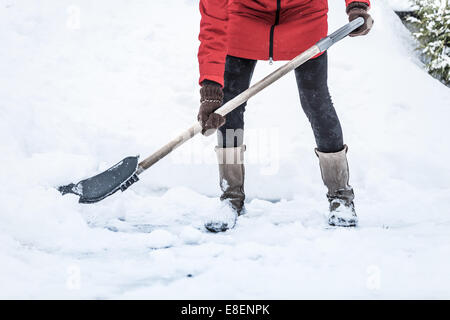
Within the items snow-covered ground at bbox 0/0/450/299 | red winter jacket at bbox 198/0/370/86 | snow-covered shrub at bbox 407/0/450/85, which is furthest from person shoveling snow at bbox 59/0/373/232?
snow-covered shrub at bbox 407/0/450/85

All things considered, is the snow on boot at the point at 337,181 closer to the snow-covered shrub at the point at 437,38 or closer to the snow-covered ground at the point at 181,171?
the snow-covered ground at the point at 181,171

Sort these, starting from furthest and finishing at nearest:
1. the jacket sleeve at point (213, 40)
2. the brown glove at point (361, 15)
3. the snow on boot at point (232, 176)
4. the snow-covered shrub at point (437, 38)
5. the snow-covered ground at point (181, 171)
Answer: the snow-covered shrub at point (437, 38) < the snow on boot at point (232, 176) < the brown glove at point (361, 15) < the jacket sleeve at point (213, 40) < the snow-covered ground at point (181, 171)

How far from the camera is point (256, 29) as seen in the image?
1864 millimetres

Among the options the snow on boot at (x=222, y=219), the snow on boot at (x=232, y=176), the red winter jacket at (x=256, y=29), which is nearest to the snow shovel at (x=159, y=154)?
the red winter jacket at (x=256, y=29)

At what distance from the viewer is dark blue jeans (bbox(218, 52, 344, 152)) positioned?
1913mm

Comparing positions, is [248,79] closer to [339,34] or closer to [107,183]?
[339,34]

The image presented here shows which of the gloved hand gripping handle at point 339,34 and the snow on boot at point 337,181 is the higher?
the gloved hand gripping handle at point 339,34

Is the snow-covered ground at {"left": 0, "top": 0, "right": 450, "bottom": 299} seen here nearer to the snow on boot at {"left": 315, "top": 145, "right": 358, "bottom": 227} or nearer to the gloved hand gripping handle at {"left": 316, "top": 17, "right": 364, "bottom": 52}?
the snow on boot at {"left": 315, "top": 145, "right": 358, "bottom": 227}

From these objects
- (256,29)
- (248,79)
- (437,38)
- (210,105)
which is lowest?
(210,105)

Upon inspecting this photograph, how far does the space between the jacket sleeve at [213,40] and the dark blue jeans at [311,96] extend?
0.18 m

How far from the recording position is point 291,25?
6.10 feet

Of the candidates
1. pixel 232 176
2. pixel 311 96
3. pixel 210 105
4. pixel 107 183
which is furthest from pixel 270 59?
pixel 107 183

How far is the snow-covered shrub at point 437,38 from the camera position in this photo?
5320 millimetres

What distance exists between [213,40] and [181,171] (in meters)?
1.20
